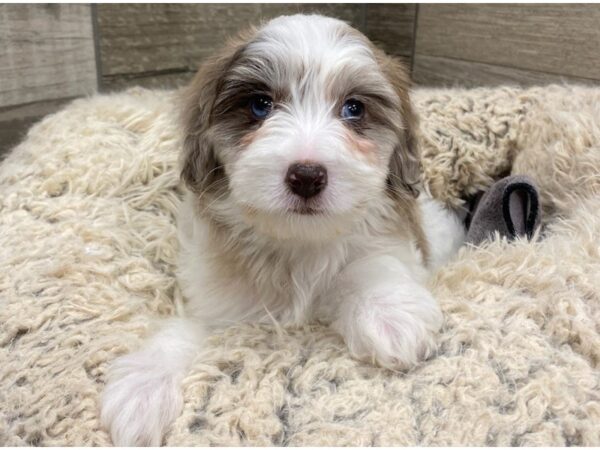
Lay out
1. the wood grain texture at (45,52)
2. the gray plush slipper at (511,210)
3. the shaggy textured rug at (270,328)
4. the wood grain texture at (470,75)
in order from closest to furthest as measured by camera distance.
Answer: the shaggy textured rug at (270,328)
the gray plush slipper at (511,210)
the wood grain texture at (45,52)
the wood grain texture at (470,75)

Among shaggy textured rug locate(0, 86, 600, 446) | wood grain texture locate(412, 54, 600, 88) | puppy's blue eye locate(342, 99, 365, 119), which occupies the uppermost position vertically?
puppy's blue eye locate(342, 99, 365, 119)

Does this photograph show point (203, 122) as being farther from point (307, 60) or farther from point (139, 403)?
point (139, 403)

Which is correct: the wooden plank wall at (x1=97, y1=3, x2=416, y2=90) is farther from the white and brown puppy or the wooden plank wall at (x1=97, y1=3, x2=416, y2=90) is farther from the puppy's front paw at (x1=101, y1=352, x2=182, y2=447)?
the puppy's front paw at (x1=101, y1=352, x2=182, y2=447)

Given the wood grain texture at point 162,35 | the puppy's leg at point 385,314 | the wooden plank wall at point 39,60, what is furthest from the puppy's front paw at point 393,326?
the wood grain texture at point 162,35

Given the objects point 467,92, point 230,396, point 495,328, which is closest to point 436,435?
point 495,328

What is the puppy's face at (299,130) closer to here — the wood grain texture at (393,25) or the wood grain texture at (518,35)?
the wood grain texture at (518,35)

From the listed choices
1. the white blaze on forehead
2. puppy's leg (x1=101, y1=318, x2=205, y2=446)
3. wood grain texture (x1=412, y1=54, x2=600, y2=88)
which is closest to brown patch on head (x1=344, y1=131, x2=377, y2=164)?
the white blaze on forehead

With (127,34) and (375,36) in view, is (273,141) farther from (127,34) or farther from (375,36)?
(375,36)
